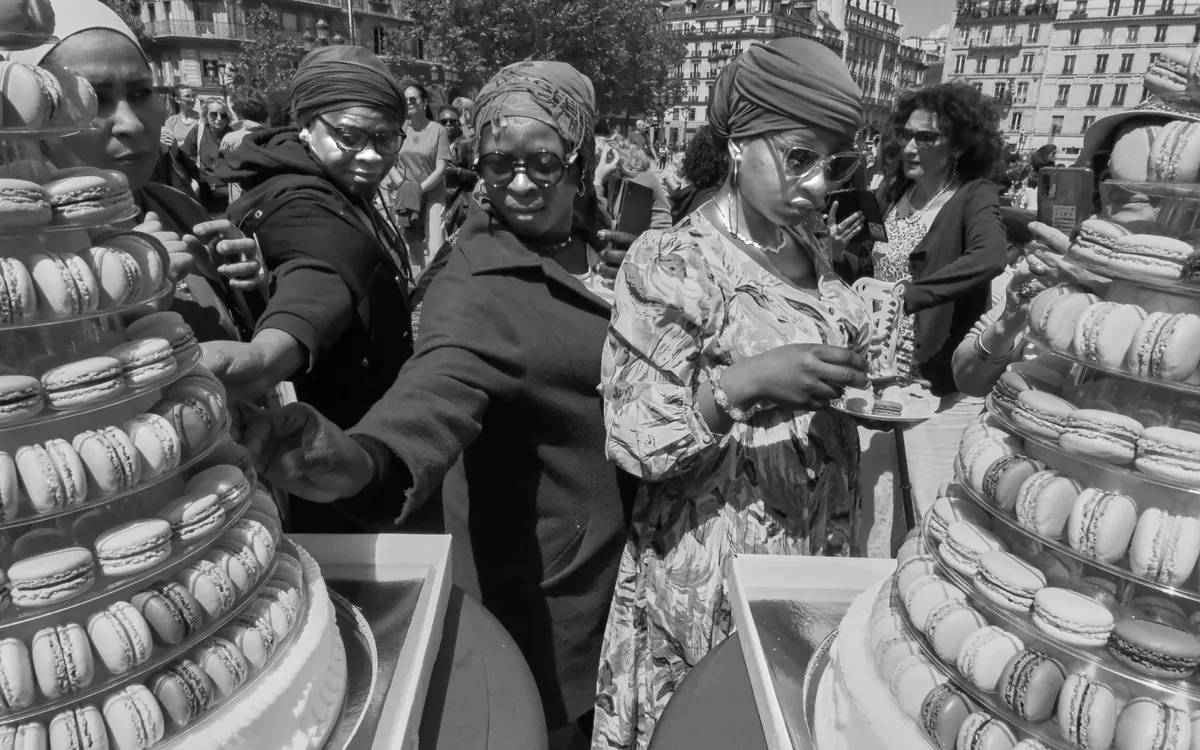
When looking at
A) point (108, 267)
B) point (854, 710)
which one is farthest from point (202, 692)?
point (854, 710)

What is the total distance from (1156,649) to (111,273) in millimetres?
1512

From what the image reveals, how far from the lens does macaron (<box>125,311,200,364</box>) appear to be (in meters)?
1.08

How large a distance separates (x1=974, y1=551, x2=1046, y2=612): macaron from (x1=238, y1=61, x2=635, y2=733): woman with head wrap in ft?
3.55

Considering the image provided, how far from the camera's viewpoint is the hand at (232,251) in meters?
1.70

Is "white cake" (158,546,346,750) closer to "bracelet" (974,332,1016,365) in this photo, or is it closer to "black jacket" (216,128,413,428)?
"black jacket" (216,128,413,428)

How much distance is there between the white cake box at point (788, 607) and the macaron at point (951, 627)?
0.30 m

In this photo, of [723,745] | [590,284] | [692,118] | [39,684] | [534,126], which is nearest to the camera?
[39,684]

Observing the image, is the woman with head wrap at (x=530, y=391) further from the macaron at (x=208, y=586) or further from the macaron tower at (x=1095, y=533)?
the macaron tower at (x=1095, y=533)

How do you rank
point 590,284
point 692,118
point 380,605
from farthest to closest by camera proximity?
point 692,118, point 590,284, point 380,605

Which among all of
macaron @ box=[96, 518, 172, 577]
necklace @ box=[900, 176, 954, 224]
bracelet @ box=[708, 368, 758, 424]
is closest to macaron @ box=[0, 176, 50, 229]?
macaron @ box=[96, 518, 172, 577]

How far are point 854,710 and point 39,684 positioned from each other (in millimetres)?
1181

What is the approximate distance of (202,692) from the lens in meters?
1.00

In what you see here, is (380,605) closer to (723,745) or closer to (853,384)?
(723,745)

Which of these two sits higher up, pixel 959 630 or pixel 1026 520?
pixel 1026 520
